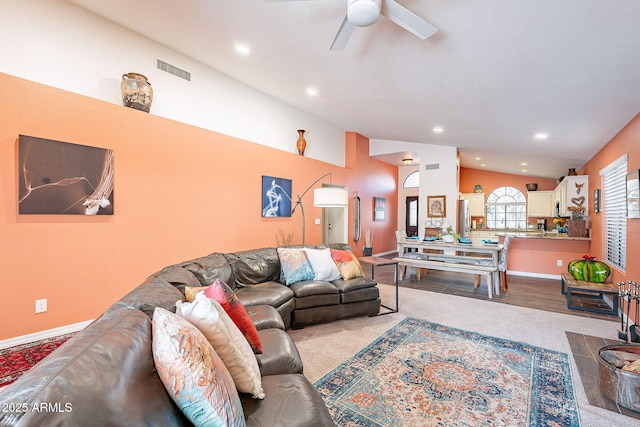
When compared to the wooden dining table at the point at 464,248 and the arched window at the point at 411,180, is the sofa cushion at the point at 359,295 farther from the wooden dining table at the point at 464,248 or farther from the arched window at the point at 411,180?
the arched window at the point at 411,180

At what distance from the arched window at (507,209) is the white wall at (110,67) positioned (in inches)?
305

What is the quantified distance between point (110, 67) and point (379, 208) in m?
7.26

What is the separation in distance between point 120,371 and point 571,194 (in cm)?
750

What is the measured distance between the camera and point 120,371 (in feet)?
2.75

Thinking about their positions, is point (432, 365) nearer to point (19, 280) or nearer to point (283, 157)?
point (19, 280)

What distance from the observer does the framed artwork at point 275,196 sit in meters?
5.25

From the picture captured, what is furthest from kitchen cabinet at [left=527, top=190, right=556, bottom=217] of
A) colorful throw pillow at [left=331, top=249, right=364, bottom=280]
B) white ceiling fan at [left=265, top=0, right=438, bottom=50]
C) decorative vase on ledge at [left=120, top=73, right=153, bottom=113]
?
decorative vase on ledge at [left=120, top=73, right=153, bottom=113]

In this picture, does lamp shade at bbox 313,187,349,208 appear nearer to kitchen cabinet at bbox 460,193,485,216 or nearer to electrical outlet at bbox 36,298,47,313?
electrical outlet at bbox 36,298,47,313

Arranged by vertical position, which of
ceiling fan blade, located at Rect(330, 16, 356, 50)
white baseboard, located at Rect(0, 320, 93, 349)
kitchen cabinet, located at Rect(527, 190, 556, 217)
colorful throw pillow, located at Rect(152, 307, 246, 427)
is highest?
ceiling fan blade, located at Rect(330, 16, 356, 50)

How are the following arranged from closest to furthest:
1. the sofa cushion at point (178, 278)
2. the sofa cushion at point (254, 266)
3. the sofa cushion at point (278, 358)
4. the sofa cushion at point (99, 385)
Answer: the sofa cushion at point (99, 385) → the sofa cushion at point (278, 358) → the sofa cushion at point (178, 278) → the sofa cushion at point (254, 266)

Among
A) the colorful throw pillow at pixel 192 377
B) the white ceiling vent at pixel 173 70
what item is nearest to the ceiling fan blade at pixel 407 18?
the colorful throw pillow at pixel 192 377

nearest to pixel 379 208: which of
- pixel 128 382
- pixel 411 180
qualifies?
pixel 411 180

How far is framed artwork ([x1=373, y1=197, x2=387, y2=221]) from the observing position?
874 centimetres

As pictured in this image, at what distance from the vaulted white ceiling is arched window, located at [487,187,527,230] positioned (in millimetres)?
4163
